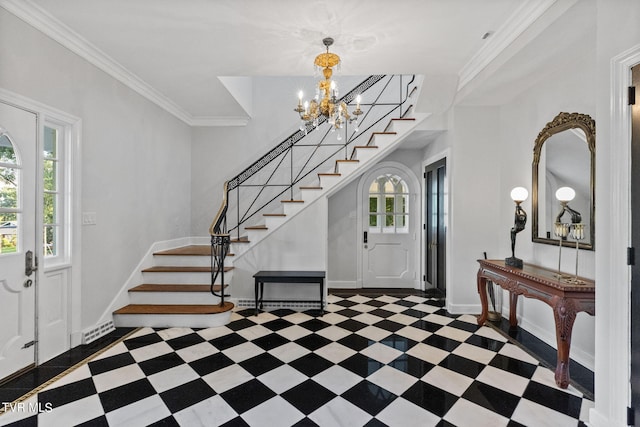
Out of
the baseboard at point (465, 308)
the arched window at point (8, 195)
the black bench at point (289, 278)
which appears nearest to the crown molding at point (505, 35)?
the baseboard at point (465, 308)

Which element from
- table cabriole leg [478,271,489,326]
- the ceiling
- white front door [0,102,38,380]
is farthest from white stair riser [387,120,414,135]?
white front door [0,102,38,380]

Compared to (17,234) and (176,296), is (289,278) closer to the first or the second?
(176,296)

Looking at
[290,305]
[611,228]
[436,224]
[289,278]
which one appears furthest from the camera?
[436,224]

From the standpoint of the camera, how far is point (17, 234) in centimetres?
248

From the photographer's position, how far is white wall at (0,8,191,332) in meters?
2.51

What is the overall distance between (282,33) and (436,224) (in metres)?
3.58

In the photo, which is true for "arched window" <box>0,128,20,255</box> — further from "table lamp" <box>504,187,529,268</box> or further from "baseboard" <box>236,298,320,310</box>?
"table lamp" <box>504,187,529,268</box>

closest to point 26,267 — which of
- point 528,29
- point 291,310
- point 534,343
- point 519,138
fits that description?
point 291,310

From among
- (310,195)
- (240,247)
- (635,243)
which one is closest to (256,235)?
(240,247)

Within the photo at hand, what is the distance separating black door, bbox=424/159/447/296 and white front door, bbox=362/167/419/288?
32 cm

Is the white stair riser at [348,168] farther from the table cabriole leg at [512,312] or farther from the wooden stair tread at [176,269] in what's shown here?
the table cabriole leg at [512,312]

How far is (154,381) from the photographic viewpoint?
2.41m

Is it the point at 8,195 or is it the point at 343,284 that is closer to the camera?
the point at 8,195

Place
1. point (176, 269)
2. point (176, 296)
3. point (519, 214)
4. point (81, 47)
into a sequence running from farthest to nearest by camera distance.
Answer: point (176, 269) < point (176, 296) < point (519, 214) < point (81, 47)
